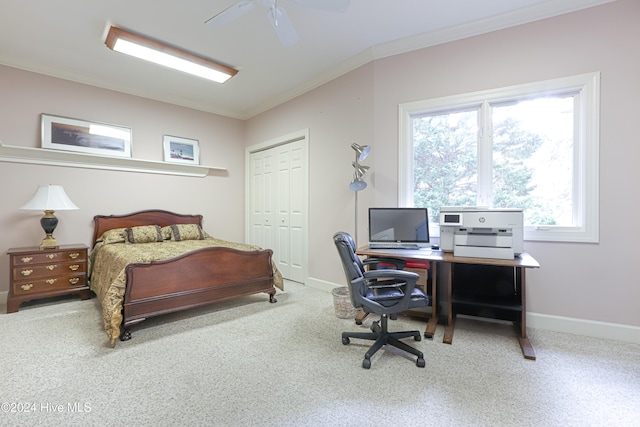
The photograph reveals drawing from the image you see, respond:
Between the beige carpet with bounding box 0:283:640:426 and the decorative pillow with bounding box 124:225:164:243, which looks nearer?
the beige carpet with bounding box 0:283:640:426

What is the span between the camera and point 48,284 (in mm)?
3230

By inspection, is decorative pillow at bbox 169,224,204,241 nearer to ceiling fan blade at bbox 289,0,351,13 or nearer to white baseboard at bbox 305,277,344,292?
white baseboard at bbox 305,277,344,292

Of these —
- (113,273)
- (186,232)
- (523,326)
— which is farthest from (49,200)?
(523,326)

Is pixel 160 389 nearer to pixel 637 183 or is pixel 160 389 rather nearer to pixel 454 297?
pixel 454 297

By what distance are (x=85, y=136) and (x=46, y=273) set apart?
1.83m

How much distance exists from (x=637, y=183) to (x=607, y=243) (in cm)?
53

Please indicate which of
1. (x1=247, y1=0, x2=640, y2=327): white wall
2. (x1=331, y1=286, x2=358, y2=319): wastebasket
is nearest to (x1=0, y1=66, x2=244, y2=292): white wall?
(x1=247, y1=0, x2=640, y2=327): white wall

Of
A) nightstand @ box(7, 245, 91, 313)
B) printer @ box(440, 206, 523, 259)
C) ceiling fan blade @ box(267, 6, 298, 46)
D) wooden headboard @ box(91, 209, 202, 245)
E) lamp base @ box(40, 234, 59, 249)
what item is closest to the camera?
ceiling fan blade @ box(267, 6, 298, 46)

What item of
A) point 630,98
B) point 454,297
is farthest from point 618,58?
point 454,297

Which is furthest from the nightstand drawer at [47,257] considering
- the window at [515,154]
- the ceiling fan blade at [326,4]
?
the window at [515,154]

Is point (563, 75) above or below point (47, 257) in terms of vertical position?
above

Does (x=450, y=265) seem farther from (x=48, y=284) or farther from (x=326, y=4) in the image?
(x=48, y=284)

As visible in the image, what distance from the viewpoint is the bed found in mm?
2434

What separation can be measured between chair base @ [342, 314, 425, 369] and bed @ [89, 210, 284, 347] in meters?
1.44
